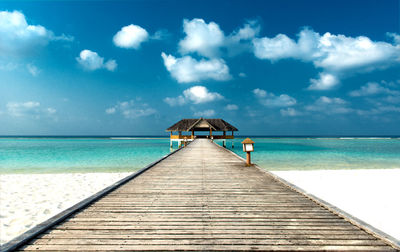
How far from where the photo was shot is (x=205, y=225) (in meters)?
2.70

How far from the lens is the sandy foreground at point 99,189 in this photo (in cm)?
472

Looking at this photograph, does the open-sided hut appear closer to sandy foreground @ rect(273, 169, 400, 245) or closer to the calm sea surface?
the calm sea surface

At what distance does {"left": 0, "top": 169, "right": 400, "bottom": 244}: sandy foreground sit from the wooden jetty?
2.23 m

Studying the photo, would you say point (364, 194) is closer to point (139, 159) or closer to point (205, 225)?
point (205, 225)

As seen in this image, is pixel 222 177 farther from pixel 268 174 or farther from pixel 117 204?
pixel 117 204

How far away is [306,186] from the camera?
8.12 meters

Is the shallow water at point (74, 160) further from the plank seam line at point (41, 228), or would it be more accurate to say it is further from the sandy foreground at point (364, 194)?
the sandy foreground at point (364, 194)

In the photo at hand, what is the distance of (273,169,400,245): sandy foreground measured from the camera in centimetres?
496

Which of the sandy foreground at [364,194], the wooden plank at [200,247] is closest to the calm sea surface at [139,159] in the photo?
the sandy foreground at [364,194]

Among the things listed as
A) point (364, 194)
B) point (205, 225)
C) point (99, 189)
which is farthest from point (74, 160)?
point (364, 194)

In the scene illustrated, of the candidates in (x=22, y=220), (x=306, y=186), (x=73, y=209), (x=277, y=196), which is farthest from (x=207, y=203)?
(x=306, y=186)

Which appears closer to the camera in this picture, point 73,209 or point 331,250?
point 331,250

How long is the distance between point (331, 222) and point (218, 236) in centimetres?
153

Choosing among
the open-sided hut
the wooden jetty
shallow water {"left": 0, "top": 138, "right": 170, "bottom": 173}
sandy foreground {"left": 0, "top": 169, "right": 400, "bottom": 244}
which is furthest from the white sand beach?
the open-sided hut
